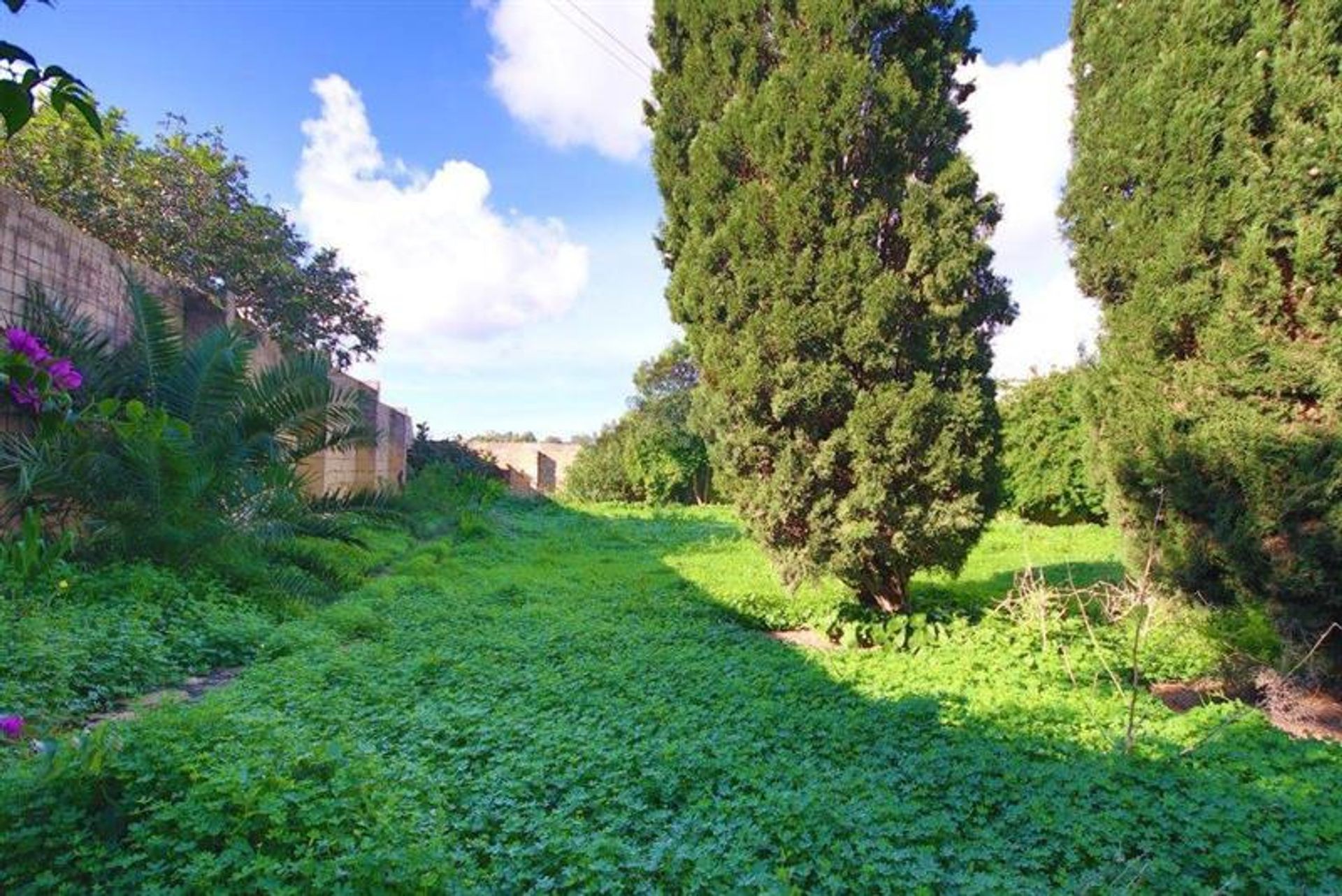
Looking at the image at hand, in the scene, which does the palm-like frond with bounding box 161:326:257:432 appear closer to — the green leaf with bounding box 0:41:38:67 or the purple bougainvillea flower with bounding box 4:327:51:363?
the purple bougainvillea flower with bounding box 4:327:51:363

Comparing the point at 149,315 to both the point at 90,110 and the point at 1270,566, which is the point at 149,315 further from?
the point at 1270,566

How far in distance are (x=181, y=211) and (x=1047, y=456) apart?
60.3 ft

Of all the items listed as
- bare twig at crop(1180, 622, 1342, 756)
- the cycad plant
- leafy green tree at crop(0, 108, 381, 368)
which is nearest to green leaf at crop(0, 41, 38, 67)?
the cycad plant

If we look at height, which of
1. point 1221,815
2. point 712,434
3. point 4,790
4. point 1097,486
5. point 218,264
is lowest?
point 1221,815

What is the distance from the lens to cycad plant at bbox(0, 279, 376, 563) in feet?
17.3

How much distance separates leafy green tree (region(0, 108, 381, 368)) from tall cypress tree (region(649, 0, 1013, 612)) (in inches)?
339

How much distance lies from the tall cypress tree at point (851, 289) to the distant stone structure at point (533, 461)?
22127 mm

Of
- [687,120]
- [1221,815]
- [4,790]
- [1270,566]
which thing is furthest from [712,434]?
[4,790]

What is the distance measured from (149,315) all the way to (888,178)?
6.49 meters

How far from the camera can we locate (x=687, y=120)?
713cm

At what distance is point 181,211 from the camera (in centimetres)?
1534

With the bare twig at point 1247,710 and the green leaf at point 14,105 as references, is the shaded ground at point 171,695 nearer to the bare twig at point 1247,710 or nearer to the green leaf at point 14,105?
the green leaf at point 14,105

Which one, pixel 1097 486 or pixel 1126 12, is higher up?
pixel 1126 12

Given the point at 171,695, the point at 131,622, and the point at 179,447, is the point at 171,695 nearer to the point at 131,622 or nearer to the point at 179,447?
the point at 131,622
